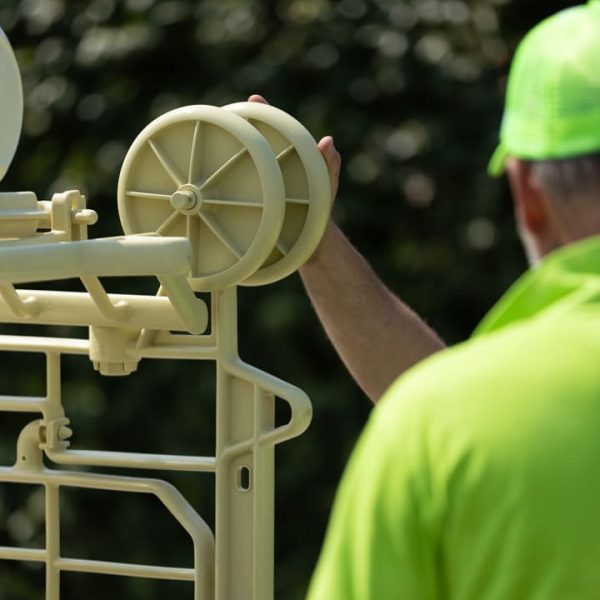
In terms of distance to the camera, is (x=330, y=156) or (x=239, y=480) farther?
(x=330, y=156)

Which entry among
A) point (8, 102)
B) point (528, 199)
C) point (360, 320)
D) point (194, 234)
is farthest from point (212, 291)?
point (528, 199)

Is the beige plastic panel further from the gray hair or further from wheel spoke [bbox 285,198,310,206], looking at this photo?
the gray hair

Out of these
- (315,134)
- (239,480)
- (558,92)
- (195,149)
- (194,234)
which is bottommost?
(239,480)

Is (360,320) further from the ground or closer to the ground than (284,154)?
closer to the ground

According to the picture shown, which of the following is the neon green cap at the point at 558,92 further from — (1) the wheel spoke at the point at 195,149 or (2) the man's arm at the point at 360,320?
(2) the man's arm at the point at 360,320

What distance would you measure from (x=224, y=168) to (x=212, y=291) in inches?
6.0

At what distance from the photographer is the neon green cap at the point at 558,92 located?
1339 mm

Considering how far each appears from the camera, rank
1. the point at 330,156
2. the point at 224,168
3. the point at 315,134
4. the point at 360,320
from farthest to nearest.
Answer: the point at 315,134 → the point at 360,320 → the point at 330,156 → the point at 224,168

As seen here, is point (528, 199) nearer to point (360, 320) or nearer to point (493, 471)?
point (493, 471)

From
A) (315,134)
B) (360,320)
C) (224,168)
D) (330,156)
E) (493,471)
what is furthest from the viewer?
(315,134)

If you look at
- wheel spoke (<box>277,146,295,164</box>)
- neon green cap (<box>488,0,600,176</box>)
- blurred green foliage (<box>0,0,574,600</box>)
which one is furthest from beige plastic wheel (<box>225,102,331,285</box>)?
blurred green foliage (<box>0,0,574,600</box>)

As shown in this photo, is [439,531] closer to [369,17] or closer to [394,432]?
[394,432]

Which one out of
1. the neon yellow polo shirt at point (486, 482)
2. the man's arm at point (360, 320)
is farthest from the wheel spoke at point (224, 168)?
the neon yellow polo shirt at point (486, 482)

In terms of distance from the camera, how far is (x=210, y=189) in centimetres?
201
